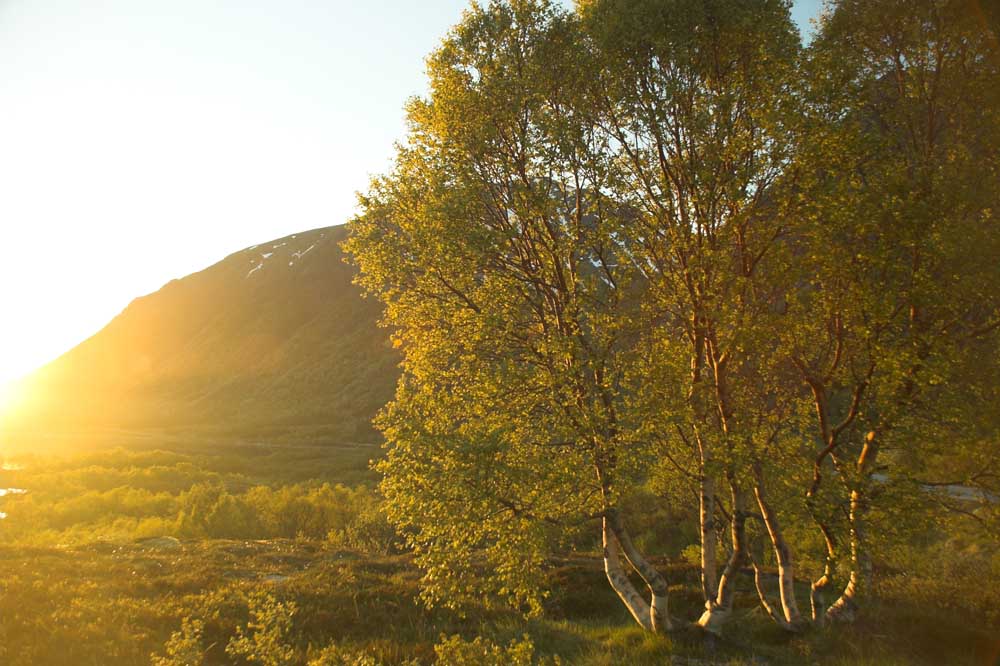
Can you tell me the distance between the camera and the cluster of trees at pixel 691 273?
11.1 metres

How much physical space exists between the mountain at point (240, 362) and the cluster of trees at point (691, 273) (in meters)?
82.3

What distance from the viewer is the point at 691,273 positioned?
40.5 feet

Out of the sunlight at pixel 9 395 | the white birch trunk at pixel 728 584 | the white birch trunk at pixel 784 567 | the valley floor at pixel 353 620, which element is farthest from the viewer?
the sunlight at pixel 9 395

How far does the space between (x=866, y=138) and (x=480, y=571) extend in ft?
58.6

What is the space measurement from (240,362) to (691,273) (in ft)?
510

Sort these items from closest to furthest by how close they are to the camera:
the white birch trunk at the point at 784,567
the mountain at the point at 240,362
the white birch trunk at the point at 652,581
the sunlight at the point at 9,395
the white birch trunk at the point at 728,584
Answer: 1. the white birch trunk at the point at 728,584
2. the white birch trunk at the point at 652,581
3. the white birch trunk at the point at 784,567
4. the mountain at the point at 240,362
5. the sunlight at the point at 9,395

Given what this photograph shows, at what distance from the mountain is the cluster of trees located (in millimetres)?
82267

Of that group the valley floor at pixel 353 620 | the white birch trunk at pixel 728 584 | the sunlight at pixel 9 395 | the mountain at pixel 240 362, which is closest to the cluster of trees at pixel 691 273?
the white birch trunk at pixel 728 584

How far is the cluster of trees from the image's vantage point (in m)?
11.1

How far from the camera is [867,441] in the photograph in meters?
12.5

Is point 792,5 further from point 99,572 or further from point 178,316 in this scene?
point 178,316

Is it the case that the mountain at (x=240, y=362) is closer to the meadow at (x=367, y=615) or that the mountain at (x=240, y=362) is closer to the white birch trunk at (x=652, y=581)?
the meadow at (x=367, y=615)

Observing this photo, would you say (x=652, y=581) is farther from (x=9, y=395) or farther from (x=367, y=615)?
(x=9, y=395)

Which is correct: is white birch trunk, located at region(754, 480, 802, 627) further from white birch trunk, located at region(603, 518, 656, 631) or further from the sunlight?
the sunlight
